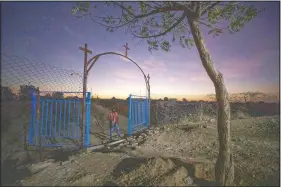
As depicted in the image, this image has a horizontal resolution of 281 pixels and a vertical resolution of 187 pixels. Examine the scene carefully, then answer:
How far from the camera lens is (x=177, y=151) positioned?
22.8 feet

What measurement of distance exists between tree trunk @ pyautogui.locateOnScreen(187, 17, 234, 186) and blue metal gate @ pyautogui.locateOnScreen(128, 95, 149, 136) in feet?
16.6

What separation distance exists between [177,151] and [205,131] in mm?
3167

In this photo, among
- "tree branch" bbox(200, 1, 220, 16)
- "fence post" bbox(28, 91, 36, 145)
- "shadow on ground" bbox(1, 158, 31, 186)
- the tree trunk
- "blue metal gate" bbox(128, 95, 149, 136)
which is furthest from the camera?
"blue metal gate" bbox(128, 95, 149, 136)

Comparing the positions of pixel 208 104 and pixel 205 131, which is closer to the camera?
pixel 205 131

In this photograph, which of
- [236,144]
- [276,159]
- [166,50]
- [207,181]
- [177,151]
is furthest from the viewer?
[236,144]

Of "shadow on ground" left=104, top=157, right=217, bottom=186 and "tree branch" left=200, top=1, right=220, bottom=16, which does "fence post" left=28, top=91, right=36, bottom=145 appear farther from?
"tree branch" left=200, top=1, right=220, bottom=16

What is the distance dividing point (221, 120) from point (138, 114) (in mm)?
6532

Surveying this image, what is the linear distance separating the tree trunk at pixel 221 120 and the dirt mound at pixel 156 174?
2.29 ft

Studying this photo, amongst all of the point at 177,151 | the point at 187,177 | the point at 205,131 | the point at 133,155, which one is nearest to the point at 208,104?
the point at 205,131

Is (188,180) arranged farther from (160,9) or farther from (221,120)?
(160,9)

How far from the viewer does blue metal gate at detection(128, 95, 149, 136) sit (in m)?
9.19

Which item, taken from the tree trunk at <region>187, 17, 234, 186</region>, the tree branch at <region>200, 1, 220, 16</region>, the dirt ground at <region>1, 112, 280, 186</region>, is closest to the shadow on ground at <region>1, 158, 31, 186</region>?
the dirt ground at <region>1, 112, 280, 186</region>

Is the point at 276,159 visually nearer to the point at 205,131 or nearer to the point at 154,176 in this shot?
the point at 154,176

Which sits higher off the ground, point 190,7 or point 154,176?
point 190,7
